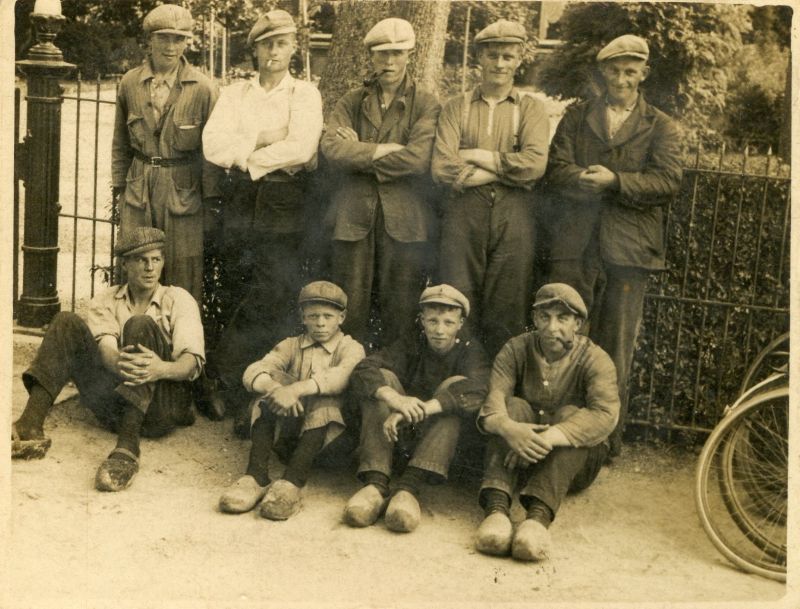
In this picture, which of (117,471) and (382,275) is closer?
(117,471)

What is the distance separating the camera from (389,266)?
16.9 feet

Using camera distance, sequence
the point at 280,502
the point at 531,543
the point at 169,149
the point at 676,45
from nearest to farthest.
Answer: the point at 531,543, the point at 280,502, the point at 169,149, the point at 676,45

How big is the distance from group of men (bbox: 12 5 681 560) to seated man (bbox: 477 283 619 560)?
11mm

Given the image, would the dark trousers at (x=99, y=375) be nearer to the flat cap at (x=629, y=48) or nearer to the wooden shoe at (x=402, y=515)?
the wooden shoe at (x=402, y=515)

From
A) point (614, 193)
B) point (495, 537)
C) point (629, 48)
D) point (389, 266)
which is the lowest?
point (495, 537)

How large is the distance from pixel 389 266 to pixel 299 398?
2.86ft

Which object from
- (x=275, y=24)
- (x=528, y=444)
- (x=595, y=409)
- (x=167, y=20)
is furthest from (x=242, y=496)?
(x=167, y=20)

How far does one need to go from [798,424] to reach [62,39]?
476 centimetres

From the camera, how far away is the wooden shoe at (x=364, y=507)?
14.4 ft

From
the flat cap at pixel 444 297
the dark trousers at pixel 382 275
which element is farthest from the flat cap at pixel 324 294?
the flat cap at pixel 444 297

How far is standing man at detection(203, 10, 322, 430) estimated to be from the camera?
5207mm

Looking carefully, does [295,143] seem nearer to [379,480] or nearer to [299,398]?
[299,398]

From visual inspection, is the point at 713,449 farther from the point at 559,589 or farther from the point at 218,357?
the point at 218,357

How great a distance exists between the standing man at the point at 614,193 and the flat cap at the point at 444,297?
1.98 feet
